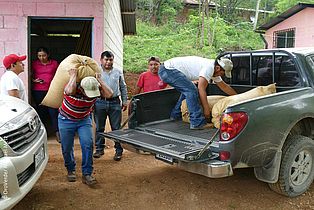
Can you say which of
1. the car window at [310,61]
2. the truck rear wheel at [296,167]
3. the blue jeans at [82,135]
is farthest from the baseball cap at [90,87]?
the car window at [310,61]

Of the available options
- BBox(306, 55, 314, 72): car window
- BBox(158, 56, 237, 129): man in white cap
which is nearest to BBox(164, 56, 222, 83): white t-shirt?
BBox(158, 56, 237, 129): man in white cap

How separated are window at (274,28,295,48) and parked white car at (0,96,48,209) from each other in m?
18.8

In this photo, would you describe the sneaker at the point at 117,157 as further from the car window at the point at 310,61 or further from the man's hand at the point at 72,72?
the car window at the point at 310,61

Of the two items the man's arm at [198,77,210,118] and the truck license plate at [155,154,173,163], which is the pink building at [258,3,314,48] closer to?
the man's arm at [198,77,210,118]

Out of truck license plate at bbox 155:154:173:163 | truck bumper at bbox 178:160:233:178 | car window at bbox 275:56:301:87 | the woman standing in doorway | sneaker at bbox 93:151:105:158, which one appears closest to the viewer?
truck bumper at bbox 178:160:233:178

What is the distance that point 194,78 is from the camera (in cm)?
529

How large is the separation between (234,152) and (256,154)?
0.30 metres

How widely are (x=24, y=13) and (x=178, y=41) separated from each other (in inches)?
773

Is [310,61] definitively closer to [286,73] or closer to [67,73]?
[286,73]

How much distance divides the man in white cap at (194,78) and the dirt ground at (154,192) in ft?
2.73

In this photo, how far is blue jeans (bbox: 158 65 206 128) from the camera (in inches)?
193

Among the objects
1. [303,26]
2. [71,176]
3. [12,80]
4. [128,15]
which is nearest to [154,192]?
[71,176]

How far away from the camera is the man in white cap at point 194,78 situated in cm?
484

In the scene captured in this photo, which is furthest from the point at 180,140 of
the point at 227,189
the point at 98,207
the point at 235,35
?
the point at 235,35
